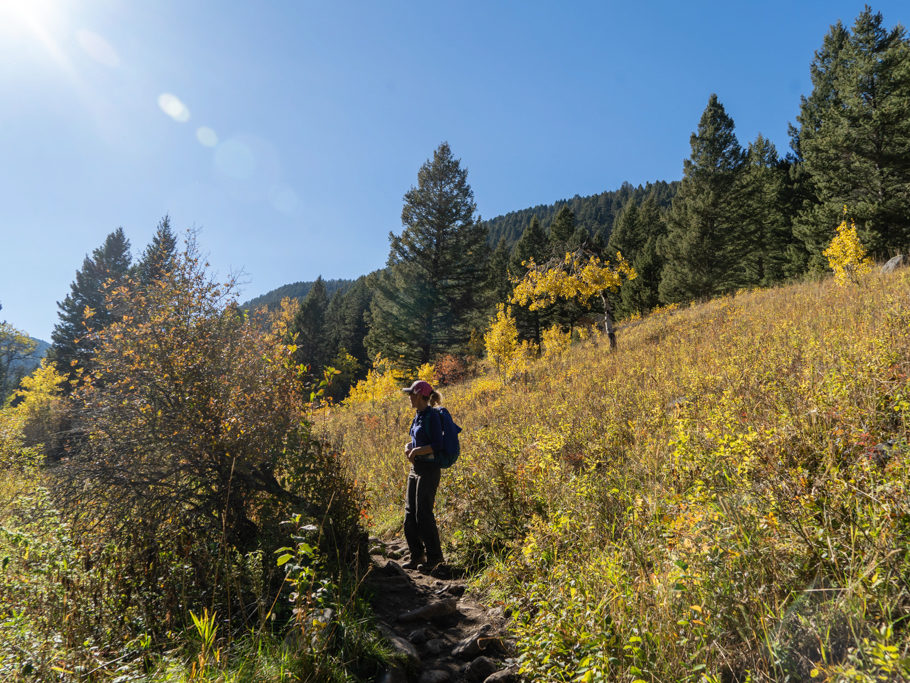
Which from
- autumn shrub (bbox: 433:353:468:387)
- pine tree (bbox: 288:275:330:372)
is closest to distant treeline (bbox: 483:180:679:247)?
pine tree (bbox: 288:275:330:372)

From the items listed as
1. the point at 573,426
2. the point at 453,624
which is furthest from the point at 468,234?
the point at 453,624

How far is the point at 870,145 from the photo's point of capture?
1977 cm

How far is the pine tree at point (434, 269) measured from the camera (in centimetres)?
2164

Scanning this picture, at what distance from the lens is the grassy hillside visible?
5.67 feet

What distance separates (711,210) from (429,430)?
29.7 m

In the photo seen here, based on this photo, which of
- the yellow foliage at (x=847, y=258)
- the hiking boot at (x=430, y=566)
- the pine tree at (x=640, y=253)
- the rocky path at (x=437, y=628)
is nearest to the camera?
the rocky path at (x=437, y=628)

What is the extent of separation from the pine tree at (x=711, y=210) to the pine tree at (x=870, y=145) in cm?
415

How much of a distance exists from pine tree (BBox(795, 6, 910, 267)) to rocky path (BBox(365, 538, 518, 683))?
27005mm

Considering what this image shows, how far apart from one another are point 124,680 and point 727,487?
12.4 ft

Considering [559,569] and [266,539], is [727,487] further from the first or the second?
[266,539]

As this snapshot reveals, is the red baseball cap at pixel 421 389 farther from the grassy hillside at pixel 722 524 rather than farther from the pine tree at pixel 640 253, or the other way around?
the pine tree at pixel 640 253

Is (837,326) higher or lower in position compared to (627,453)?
higher

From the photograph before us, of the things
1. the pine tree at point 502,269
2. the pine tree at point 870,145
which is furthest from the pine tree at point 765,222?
the pine tree at point 502,269

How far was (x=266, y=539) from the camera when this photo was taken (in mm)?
3344
